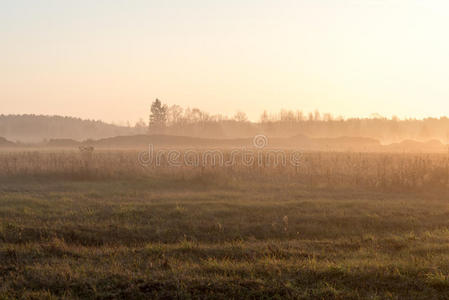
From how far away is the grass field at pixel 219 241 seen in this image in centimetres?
696

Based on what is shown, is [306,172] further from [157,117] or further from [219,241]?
[157,117]

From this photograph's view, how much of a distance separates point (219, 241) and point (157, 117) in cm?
8386

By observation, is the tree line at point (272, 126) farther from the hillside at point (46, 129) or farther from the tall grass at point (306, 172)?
the tall grass at point (306, 172)

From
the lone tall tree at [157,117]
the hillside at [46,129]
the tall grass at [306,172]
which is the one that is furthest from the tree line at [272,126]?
the tall grass at [306,172]

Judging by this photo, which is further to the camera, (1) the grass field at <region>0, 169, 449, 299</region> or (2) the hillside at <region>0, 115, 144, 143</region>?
(2) the hillside at <region>0, 115, 144, 143</region>

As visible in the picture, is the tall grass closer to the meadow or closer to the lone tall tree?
the meadow

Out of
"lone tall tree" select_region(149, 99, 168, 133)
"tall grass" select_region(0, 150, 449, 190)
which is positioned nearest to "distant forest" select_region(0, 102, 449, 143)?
"lone tall tree" select_region(149, 99, 168, 133)

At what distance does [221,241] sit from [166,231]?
1.75 meters

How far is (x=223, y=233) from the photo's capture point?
39.0 ft

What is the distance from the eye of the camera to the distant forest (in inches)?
4280

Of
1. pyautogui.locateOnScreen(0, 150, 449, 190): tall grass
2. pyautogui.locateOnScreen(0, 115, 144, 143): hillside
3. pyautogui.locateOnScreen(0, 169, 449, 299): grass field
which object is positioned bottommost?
pyautogui.locateOnScreen(0, 169, 449, 299): grass field

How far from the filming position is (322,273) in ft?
24.6

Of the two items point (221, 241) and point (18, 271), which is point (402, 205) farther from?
point (18, 271)

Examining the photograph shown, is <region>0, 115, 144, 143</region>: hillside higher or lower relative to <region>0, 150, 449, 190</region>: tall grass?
higher
